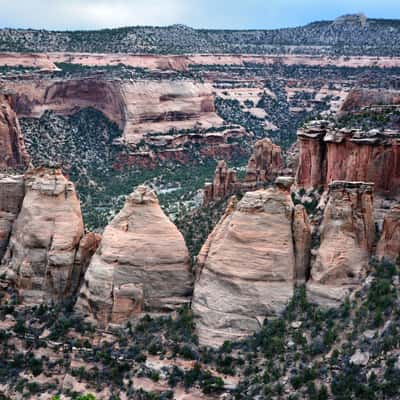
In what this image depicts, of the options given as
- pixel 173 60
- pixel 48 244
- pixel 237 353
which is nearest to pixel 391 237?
pixel 237 353

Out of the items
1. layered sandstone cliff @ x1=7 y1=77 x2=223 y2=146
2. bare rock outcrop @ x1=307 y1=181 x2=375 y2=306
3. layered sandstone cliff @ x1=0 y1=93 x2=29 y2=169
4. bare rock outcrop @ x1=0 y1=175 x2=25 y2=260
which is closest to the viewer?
bare rock outcrop @ x1=307 y1=181 x2=375 y2=306

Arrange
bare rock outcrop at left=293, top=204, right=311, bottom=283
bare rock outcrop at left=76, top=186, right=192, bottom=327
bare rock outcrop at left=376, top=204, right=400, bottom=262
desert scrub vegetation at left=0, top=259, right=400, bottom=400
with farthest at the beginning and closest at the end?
bare rock outcrop at left=76, top=186, right=192, bottom=327 → bare rock outcrop at left=293, top=204, right=311, bottom=283 → bare rock outcrop at left=376, top=204, right=400, bottom=262 → desert scrub vegetation at left=0, top=259, right=400, bottom=400

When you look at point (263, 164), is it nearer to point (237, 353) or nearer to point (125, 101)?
point (237, 353)

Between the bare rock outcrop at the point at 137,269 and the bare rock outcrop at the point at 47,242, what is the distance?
1.41 metres

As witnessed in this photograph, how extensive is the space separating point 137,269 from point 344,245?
26.9ft

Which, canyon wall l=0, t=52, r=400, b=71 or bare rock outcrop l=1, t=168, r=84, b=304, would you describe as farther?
canyon wall l=0, t=52, r=400, b=71

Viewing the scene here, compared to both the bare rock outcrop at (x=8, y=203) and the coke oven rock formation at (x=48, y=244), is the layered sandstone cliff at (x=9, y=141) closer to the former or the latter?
the bare rock outcrop at (x=8, y=203)

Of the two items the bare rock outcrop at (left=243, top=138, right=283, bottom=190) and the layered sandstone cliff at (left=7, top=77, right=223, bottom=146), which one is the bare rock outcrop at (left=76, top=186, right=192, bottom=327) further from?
the layered sandstone cliff at (left=7, top=77, right=223, bottom=146)

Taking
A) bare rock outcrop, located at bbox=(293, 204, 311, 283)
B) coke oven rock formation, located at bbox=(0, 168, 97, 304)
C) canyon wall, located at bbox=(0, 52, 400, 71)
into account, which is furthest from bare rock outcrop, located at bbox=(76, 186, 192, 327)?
canyon wall, located at bbox=(0, 52, 400, 71)

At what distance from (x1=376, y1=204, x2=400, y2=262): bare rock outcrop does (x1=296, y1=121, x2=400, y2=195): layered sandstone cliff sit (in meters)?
4.76

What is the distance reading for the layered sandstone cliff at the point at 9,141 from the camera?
71062 mm

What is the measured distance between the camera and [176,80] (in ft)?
359

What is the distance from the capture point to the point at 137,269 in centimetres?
3316

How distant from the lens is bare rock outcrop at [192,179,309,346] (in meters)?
31.5
